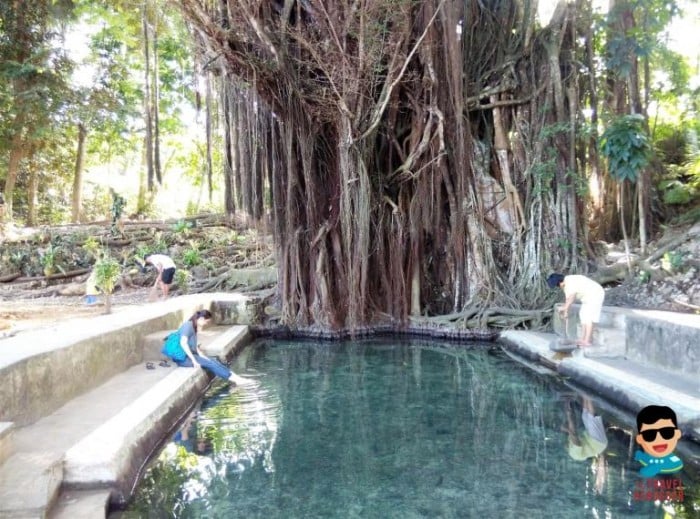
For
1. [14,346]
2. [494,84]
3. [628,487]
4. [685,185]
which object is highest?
[494,84]

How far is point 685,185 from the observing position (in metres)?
8.92

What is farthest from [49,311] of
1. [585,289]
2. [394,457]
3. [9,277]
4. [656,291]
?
[656,291]

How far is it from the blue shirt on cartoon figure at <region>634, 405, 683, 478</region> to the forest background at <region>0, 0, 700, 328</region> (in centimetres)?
411

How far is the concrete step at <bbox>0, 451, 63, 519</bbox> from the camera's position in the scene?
7.20 ft

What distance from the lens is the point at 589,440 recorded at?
3.67 meters

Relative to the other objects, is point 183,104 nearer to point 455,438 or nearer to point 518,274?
point 518,274

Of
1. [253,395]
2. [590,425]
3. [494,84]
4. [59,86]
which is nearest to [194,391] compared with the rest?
[253,395]

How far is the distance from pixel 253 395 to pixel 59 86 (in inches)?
455

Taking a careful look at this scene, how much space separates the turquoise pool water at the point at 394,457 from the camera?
109 inches

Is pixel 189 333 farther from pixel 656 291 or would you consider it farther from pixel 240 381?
pixel 656 291

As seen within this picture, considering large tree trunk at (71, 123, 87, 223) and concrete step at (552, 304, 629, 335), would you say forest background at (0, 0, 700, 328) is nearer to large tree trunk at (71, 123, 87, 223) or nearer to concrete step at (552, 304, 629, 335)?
concrete step at (552, 304, 629, 335)

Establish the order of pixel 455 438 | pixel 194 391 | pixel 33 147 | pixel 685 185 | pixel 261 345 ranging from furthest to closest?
1. pixel 33 147
2. pixel 685 185
3. pixel 261 345
4. pixel 194 391
5. pixel 455 438

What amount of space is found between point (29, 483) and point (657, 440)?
11.6 ft

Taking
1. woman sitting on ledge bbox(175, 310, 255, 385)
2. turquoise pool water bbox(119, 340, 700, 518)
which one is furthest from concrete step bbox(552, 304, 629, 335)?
woman sitting on ledge bbox(175, 310, 255, 385)
